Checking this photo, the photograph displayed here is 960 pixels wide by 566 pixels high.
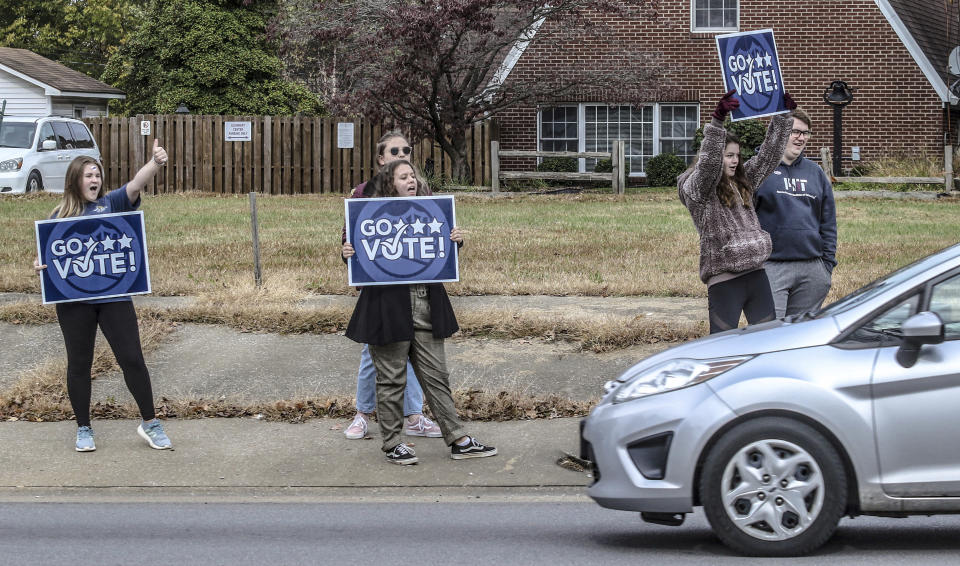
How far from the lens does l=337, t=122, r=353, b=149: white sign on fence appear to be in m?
27.1

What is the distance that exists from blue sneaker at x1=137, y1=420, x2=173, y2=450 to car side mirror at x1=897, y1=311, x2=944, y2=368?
446 centimetres

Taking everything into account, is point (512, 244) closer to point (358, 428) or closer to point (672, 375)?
point (358, 428)

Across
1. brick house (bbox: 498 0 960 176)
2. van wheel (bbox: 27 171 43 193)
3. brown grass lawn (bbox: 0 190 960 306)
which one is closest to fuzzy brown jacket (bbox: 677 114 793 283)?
brown grass lawn (bbox: 0 190 960 306)

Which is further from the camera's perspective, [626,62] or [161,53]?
[161,53]

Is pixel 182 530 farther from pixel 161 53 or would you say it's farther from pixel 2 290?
pixel 161 53

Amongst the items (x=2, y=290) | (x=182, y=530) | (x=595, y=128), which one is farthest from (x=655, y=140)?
(x=182, y=530)

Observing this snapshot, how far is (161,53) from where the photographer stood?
35469 millimetres

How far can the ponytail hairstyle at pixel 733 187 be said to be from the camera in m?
7.28

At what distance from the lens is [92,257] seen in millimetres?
7781

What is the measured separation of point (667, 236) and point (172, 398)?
8.93 m

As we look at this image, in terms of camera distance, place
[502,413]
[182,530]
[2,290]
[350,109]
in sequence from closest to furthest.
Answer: [182,530]
[502,413]
[2,290]
[350,109]

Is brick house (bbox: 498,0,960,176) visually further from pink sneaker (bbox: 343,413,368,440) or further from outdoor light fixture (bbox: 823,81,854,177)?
pink sneaker (bbox: 343,413,368,440)

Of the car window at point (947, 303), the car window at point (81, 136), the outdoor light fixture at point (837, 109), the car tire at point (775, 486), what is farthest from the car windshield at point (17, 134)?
the car window at point (947, 303)

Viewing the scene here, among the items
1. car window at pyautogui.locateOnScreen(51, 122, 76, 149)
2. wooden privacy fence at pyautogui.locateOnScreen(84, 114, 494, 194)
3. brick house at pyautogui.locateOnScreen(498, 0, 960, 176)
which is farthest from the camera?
wooden privacy fence at pyautogui.locateOnScreen(84, 114, 494, 194)
